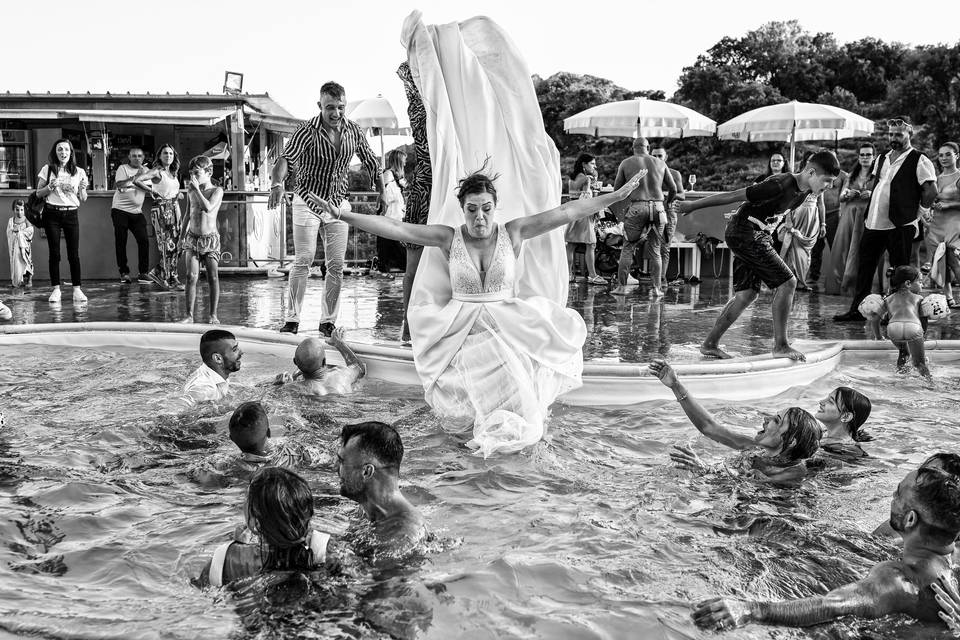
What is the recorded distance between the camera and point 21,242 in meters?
13.0

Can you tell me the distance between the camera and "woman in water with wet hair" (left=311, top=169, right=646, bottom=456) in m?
6.00

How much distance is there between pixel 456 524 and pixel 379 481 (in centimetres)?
70

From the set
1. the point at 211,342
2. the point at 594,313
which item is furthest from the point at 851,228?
the point at 211,342

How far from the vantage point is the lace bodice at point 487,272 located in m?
6.21

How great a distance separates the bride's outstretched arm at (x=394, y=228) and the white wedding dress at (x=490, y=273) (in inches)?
4.8

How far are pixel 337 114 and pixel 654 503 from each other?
4909 millimetres

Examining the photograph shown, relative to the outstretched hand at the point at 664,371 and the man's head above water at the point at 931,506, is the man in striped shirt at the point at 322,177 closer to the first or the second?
the outstretched hand at the point at 664,371

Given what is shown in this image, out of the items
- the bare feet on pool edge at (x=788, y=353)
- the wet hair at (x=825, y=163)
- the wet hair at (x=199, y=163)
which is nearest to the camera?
the wet hair at (x=825, y=163)

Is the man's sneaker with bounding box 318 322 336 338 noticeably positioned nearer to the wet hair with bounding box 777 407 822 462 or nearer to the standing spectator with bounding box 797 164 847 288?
the wet hair with bounding box 777 407 822 462

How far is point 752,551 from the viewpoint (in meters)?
4.21

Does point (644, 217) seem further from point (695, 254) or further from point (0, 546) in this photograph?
point (0, 546)

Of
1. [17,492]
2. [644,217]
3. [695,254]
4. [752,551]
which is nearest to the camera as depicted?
[752,551]

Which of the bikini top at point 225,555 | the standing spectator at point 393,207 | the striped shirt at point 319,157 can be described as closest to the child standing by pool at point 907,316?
the striped shirt at point 319,157

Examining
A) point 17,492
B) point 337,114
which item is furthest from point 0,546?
point 337,114
